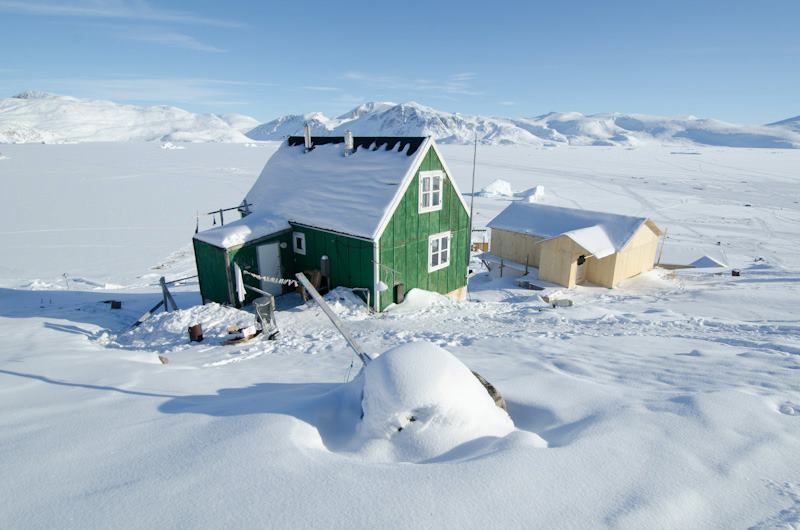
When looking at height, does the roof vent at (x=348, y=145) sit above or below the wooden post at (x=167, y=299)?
above

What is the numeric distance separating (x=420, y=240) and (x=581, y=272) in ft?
35.6

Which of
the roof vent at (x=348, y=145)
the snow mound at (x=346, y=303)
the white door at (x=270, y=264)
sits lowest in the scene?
the snow mound at (x=346, y=303)

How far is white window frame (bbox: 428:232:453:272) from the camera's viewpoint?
17.0m

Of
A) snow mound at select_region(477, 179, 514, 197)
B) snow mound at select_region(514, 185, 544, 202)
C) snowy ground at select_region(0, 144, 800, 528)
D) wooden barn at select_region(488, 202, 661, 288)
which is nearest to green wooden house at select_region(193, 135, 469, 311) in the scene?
snowy ground at select_region(0, 144, 800, 528)

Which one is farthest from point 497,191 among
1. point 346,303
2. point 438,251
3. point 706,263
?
point 346,303

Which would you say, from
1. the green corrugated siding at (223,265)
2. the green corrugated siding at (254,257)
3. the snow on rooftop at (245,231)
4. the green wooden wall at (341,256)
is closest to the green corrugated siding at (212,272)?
the green corrugated siding at (223,265)

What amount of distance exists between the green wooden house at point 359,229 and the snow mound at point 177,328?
162 cm

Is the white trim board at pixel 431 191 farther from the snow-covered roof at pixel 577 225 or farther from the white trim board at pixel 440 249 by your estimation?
the snow-covered roof at pixel 577 225

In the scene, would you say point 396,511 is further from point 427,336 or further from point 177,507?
point 427,336

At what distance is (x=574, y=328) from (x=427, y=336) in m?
5.00

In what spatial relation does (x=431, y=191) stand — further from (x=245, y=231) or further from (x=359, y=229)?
(x=245, y=231)

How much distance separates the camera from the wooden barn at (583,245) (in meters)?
21.3

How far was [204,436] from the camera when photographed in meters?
5.13

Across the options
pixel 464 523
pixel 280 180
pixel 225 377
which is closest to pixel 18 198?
pixel 280 180
